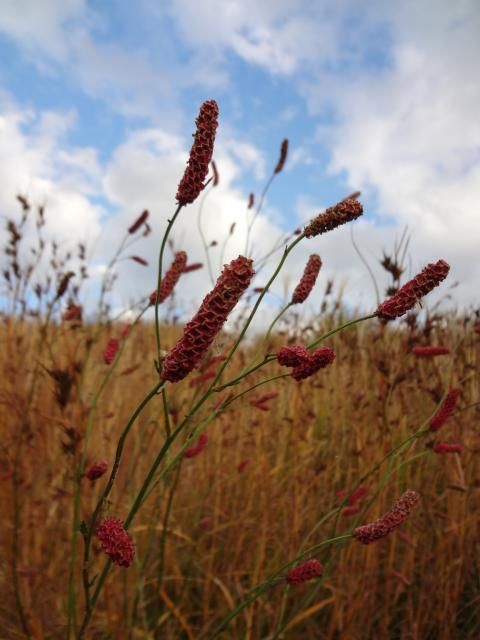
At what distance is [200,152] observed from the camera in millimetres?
899

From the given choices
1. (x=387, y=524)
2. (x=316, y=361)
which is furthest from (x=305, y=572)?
(x=316, y=361)

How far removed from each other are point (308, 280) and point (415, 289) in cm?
34

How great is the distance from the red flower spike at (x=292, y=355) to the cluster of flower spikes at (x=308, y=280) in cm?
34

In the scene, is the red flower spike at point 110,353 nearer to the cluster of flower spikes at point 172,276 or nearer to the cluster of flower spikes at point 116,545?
the cluster of flower spikes at point 172,276

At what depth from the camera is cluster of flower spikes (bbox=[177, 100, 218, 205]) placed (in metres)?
0.88

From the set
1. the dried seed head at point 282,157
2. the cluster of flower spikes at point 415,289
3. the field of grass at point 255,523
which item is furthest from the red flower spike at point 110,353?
the dried seed head at point 282,157

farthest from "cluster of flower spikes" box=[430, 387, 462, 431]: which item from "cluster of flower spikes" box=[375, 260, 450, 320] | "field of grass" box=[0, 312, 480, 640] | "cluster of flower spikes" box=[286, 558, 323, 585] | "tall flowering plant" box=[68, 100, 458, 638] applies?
"cluster of flower spikes" box=[375, 260, 450, 320]

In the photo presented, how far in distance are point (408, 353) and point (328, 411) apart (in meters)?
1.88

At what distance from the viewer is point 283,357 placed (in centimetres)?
87

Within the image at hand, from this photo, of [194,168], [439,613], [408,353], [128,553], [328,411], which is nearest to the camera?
[128,553]

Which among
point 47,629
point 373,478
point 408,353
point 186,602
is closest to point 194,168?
point 408,353

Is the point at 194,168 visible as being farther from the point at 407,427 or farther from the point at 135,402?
the point at 135,402

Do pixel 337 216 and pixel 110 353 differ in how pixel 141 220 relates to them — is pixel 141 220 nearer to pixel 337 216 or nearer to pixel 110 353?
pixel 110 353

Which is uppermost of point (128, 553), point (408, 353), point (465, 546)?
point (408, 353)
